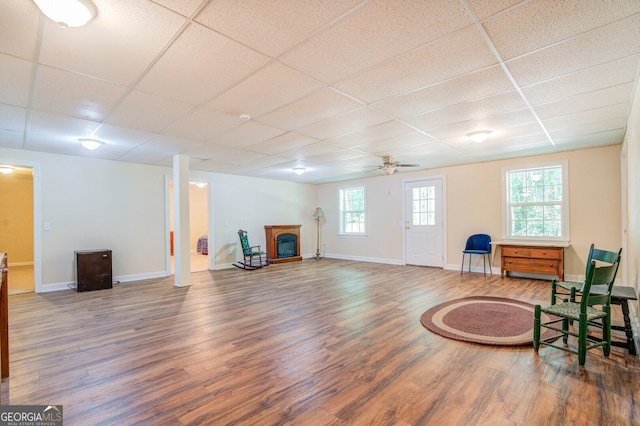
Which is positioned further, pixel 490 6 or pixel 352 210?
pixel 352 210

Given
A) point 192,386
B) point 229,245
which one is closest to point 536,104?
point 192,386

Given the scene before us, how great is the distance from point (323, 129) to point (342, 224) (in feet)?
17.6

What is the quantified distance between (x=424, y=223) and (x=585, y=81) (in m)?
4.81

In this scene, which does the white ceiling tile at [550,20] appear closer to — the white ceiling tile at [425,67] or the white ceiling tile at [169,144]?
the white ceiling tile at [425,67]

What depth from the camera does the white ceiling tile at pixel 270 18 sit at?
5.44 feet

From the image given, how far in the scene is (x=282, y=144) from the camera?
4664 millimetres

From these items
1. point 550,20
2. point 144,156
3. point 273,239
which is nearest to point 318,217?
point 273,239

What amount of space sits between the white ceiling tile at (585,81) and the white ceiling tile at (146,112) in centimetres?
343

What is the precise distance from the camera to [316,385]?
210cm

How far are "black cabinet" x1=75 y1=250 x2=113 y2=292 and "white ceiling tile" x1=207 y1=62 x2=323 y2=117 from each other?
390cm

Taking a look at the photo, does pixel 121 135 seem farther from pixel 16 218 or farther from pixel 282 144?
pixel 16 218

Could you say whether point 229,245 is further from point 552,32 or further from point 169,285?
point 552,32

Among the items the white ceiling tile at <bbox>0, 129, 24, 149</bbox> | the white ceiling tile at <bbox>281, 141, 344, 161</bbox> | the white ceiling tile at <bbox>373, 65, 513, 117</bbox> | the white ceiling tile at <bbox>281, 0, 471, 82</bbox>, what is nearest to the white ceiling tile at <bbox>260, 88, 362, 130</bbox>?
the white ceiling tile at <bbox>373, 65, 513, 117</bbox>

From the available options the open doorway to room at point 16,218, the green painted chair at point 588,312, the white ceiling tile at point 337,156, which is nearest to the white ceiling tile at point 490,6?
the green painted chair at point 588,312
